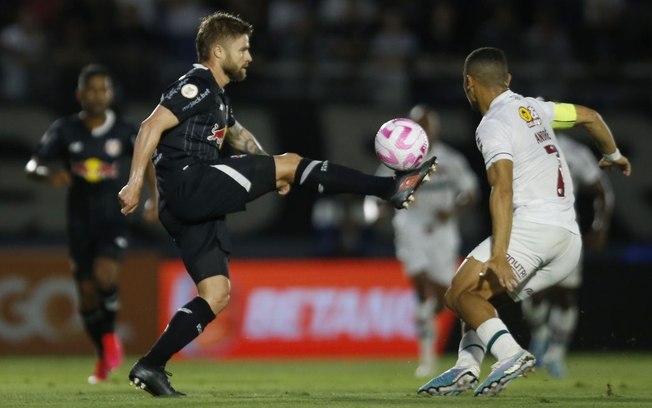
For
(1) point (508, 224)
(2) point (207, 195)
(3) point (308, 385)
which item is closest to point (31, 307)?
(3) point (308, 385)

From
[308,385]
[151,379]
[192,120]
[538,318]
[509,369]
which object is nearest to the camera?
[509,369]

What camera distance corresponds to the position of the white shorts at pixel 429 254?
44.3 ft

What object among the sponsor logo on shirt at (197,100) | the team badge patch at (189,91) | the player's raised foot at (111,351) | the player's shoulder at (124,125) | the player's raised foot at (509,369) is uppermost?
the team badge patch at (189,91)

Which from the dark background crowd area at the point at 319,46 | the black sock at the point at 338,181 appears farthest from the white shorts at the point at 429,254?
the black sock at the point at 338,181

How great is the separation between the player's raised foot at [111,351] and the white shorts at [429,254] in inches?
142

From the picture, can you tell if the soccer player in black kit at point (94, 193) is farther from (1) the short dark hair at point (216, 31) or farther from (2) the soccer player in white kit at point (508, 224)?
(2) the soccer player in white kit at point (508, 224)

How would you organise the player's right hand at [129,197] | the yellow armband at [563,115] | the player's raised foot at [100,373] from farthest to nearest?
the player's raised foot at [100,373] < the yellow armband at [563,115] < the player's right hand at [129,197]

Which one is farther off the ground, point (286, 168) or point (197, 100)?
point (197, 100)

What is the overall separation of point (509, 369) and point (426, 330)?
5.38 metres

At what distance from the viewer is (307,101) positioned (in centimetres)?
1611

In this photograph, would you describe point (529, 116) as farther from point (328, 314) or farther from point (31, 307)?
point (31, 307)

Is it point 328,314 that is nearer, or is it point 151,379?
point 151,379

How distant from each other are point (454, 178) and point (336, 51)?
331cm

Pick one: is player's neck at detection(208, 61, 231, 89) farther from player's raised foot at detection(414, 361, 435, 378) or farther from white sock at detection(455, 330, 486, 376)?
player's raised foot at detection(414, 361, 435, 378)
